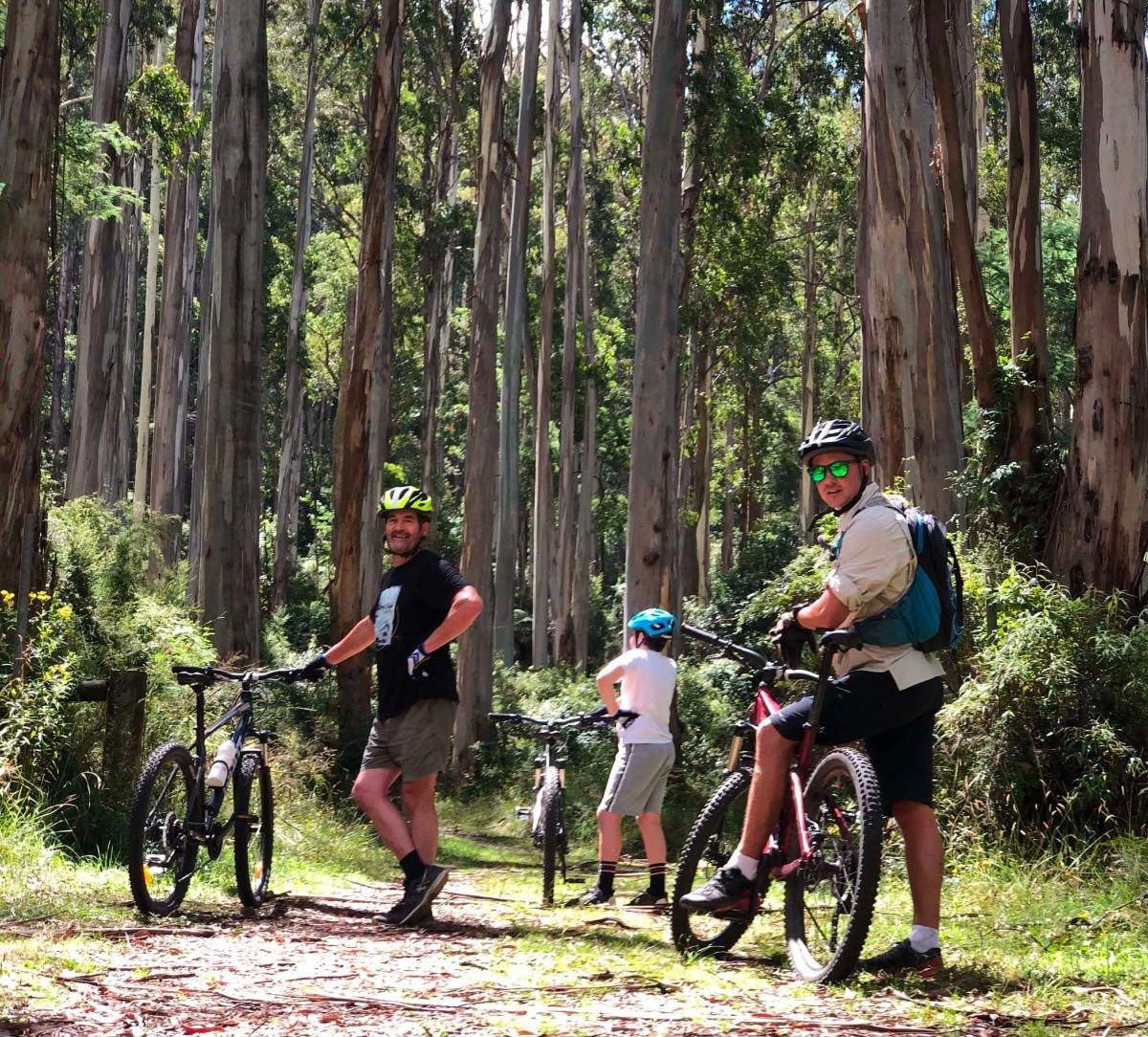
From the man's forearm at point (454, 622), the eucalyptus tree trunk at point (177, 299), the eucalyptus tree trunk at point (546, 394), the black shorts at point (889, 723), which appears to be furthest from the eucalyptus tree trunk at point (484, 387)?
the black shorts at point (889, 723)

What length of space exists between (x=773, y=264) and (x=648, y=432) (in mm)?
13432

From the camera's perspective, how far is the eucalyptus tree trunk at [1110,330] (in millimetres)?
9383

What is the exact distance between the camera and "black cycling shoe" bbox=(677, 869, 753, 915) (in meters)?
5.20

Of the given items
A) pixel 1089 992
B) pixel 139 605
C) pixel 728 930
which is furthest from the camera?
pixel 139 605

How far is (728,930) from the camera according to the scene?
221 inches

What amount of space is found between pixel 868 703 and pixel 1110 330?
5685 millimetres

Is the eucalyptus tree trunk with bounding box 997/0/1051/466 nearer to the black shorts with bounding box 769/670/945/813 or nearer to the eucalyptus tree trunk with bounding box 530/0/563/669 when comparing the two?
the black shorts with bounding box 769/670/945/813

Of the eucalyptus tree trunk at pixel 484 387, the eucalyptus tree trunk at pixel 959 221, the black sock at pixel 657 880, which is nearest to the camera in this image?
the black sock at pixel 657 880

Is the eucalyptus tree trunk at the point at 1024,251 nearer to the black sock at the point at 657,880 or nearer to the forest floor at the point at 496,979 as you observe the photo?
the black sock at the point at 657,880

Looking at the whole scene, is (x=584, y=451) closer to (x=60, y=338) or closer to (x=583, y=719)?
(x=60, y=338)

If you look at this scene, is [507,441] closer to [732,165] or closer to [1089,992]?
[732,165]

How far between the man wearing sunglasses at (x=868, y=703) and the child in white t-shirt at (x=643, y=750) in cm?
301

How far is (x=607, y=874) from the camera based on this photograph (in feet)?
26.7

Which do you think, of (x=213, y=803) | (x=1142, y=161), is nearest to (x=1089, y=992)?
(x=213, y=803)
